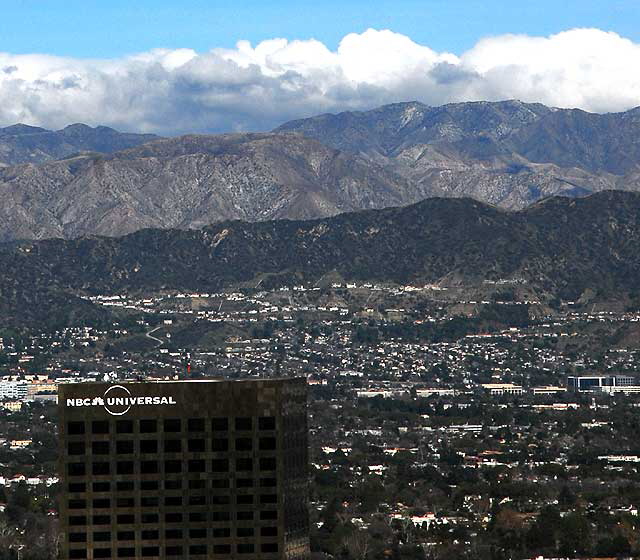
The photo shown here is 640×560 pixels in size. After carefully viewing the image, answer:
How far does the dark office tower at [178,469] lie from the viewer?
5207 inches

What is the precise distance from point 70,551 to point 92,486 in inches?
143

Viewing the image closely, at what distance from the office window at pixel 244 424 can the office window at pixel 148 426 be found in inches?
166

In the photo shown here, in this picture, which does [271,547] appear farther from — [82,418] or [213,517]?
[82,418]

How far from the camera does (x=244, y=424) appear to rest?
13238cm

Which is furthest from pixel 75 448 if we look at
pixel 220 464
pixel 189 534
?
pixel 220 464

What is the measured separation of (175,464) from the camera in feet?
437

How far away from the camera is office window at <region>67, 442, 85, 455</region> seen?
5256 inches

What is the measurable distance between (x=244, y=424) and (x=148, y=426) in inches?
196

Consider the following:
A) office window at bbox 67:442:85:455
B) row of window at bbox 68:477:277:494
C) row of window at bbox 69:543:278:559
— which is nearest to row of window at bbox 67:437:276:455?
office window at bbox 67:442:85:455

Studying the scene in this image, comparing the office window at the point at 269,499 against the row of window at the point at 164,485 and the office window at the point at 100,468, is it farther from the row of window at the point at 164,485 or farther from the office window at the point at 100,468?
the office window at the point at 100,468

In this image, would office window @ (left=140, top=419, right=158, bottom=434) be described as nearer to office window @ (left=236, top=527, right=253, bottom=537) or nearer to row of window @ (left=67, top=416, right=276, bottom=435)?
row of window @ (left=67, top=416, right=276, bottom=435)

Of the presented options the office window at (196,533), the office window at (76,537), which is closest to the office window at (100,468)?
the office window at (76,537)

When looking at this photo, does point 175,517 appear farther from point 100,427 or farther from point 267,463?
point 100,427

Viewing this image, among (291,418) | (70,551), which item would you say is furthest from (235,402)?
(70,551)
